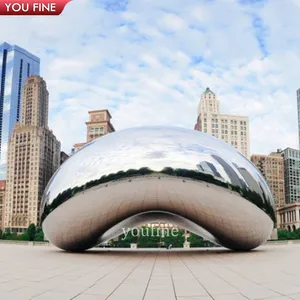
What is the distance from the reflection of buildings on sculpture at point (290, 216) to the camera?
356ft

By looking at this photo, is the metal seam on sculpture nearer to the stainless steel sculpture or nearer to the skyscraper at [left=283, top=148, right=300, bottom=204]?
the stainless steel sculpture

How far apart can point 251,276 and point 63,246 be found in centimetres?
972

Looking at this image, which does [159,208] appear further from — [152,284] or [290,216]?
[290,216]

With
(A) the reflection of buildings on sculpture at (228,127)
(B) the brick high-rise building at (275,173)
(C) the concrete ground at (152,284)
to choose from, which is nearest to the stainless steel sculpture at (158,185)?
(C) the concrete ground at (152,284)

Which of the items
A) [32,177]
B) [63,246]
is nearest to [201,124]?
[32,177]

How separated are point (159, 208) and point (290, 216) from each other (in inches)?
4270

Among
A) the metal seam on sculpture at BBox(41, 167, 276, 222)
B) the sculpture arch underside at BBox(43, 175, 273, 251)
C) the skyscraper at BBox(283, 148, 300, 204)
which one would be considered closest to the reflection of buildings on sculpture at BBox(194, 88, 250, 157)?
the skyscraper at BBox(283, 148, 300, 204)

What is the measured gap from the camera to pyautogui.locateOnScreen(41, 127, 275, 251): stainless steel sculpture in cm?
1271

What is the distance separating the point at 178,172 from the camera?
12.6 meters

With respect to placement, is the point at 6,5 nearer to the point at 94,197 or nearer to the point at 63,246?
the point at 94,197

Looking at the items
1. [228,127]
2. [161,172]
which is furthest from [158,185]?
[228,127]

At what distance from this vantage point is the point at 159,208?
545 inches

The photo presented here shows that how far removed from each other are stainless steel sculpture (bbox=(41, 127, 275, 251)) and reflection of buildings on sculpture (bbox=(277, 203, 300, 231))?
326 feet

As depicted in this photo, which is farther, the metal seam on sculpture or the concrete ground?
the metal seam on sculpture
